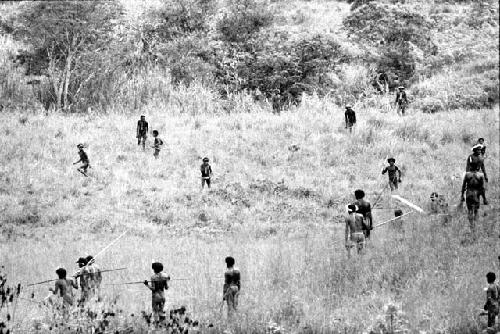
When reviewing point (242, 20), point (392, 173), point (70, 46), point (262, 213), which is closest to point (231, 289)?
point (262, 213)

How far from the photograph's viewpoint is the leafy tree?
2534cm

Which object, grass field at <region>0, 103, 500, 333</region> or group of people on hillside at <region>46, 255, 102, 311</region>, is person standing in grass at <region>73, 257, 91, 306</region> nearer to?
group of people on hillside at <region>46, 255, 102, 311</region>

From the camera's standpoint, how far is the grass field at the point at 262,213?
1082 cm

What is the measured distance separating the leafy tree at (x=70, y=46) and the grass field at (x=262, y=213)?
352cm

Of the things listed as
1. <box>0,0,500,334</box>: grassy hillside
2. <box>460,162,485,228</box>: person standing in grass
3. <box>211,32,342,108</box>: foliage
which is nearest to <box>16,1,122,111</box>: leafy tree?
<box>0,0,500,334</box>: grassy hillside

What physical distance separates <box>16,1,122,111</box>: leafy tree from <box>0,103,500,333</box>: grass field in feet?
11.5

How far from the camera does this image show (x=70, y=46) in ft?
86.5

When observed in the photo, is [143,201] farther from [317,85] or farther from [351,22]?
[351,22]

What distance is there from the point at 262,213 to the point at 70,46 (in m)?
13.3

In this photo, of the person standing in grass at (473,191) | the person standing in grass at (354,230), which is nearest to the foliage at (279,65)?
the person standing in grass at (473,191)

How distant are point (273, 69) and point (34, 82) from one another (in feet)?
34.2

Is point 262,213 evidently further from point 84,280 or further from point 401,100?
point 401,100

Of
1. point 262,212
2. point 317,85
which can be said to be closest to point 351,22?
point 317,85

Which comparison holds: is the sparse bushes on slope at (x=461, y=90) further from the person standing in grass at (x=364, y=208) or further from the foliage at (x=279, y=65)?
the person standing in grass at (x=364, y=208)
